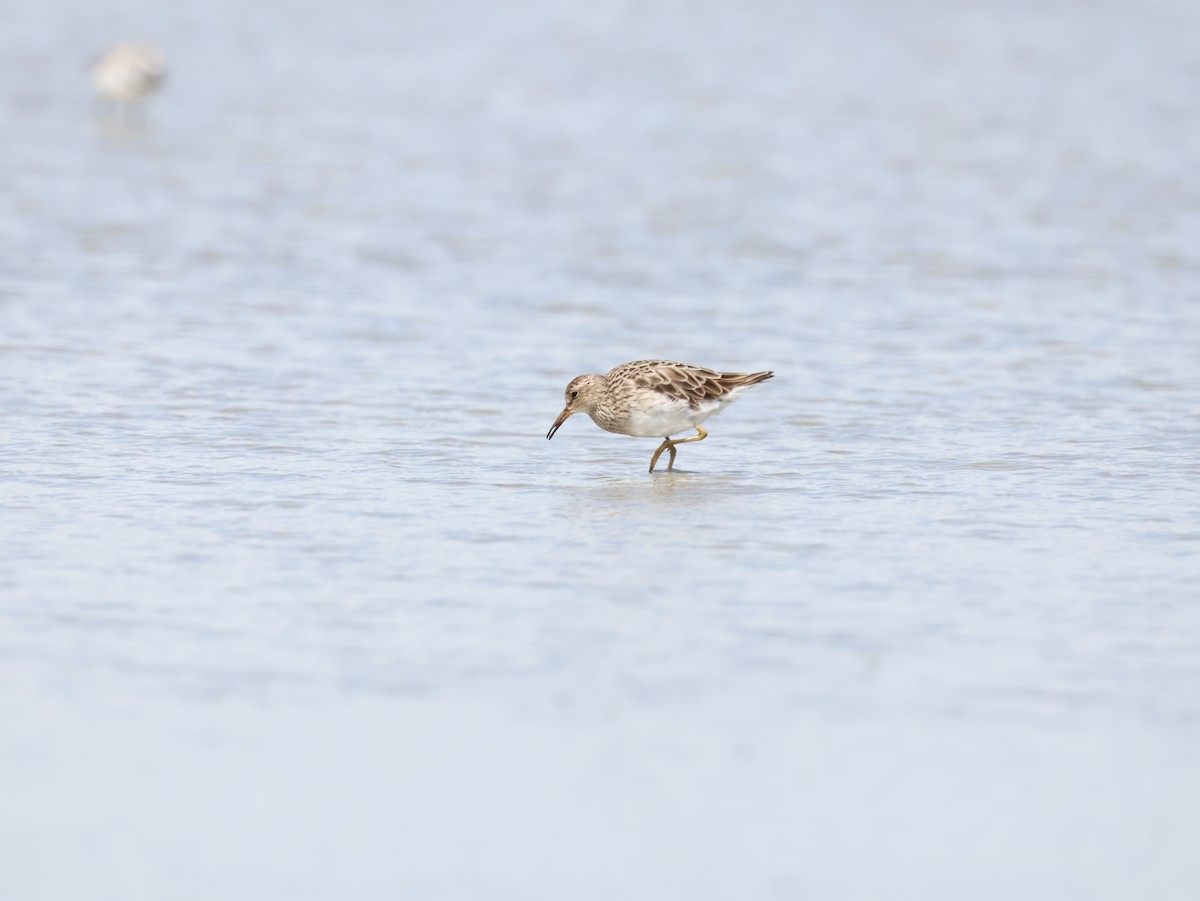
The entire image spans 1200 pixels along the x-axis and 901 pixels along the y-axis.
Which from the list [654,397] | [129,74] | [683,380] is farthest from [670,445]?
[129,74]

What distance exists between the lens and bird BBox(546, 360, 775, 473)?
32.8 feet

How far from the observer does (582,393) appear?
1023 centimetres

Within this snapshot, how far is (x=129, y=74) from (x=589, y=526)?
660 inches

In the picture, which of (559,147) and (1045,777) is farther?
(559,147)

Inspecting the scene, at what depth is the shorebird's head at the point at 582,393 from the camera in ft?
33.5

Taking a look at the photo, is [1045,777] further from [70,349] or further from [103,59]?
[103,59]

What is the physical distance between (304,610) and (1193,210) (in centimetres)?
1399

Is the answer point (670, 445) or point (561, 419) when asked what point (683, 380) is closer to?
point (670, 445)

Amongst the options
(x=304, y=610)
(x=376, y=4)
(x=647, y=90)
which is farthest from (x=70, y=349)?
(x=376, y=4)

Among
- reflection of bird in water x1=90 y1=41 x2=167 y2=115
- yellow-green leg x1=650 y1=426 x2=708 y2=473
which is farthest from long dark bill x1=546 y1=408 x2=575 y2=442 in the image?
reflection of bird in water x1=90 y1=41 x2=167 y2=115

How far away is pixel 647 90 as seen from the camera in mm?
27141

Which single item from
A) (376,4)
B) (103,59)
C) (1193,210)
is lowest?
(1193,210)

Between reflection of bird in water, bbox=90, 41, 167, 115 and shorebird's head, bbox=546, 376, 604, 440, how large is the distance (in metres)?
15.1

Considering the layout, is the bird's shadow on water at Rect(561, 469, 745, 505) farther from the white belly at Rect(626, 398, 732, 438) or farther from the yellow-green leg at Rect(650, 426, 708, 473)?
the white belly at Rect(626, 398, 732, 438)
